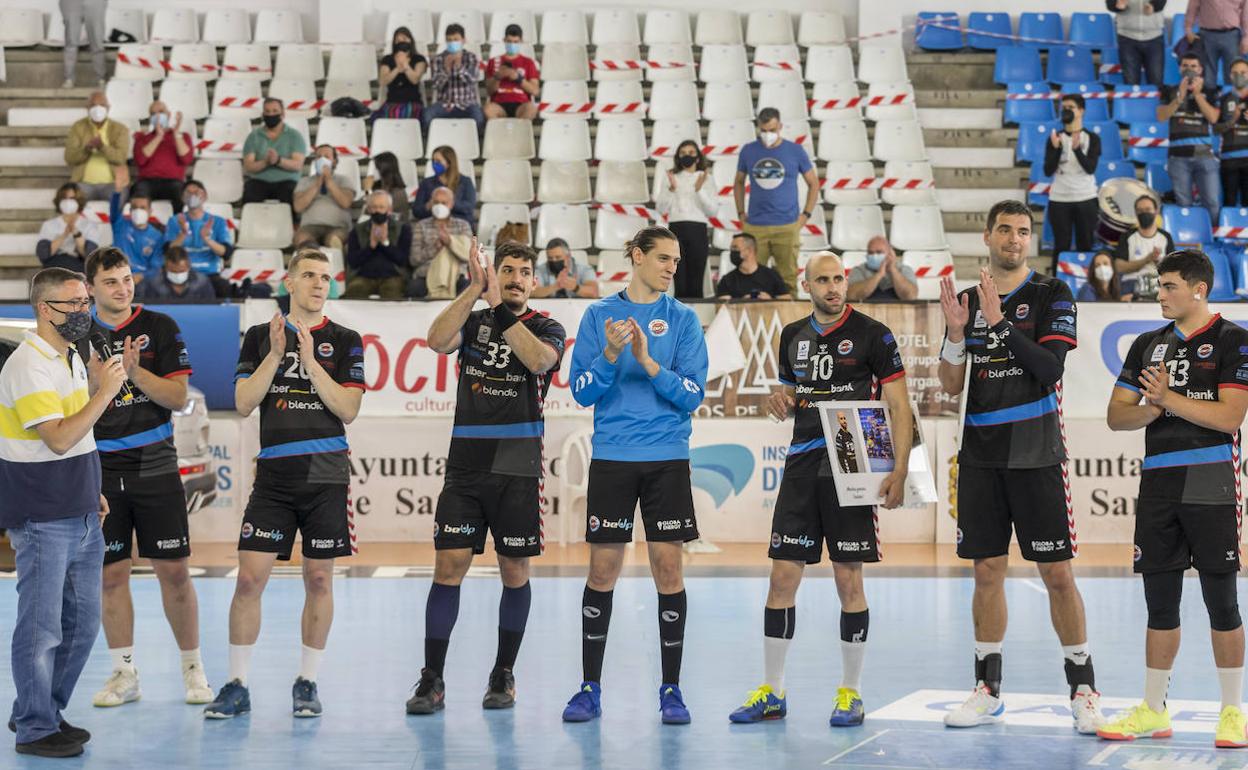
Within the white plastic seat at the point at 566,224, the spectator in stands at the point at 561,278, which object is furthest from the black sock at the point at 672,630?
the white plastic seat at the point at 566,224

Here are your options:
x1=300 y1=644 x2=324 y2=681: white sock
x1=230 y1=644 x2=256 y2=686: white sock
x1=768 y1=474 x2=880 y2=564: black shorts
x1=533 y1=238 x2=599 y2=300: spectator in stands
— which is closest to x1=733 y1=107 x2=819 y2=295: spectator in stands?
x1=533 y1=238 x2=599 y2=300: spectator in stands

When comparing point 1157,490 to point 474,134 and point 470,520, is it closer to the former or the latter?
point 470,520

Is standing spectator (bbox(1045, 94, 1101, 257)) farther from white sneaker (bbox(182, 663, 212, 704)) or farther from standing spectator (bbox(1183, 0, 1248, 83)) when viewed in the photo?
white sneaker (bbox(182, 663, 212, 704))

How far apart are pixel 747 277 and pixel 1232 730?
7.96m

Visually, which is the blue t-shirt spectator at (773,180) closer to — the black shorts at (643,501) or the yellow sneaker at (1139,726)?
the black shorts at (643,501)

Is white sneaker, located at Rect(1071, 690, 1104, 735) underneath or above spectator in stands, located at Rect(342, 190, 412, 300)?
underneath

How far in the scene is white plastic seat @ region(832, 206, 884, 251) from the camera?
16.7 meters

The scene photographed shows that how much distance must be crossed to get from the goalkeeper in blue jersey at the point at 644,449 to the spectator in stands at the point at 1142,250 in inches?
345

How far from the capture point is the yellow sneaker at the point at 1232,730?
21.3 ft

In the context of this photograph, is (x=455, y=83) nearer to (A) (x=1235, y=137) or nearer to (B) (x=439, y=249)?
(B) (x=439, y=249)

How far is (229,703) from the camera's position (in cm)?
702

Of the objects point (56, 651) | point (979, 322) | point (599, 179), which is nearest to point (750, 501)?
point (599, 179)

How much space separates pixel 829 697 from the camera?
755 cm

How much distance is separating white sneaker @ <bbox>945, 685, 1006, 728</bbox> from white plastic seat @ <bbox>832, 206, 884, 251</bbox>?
33.1 feet
